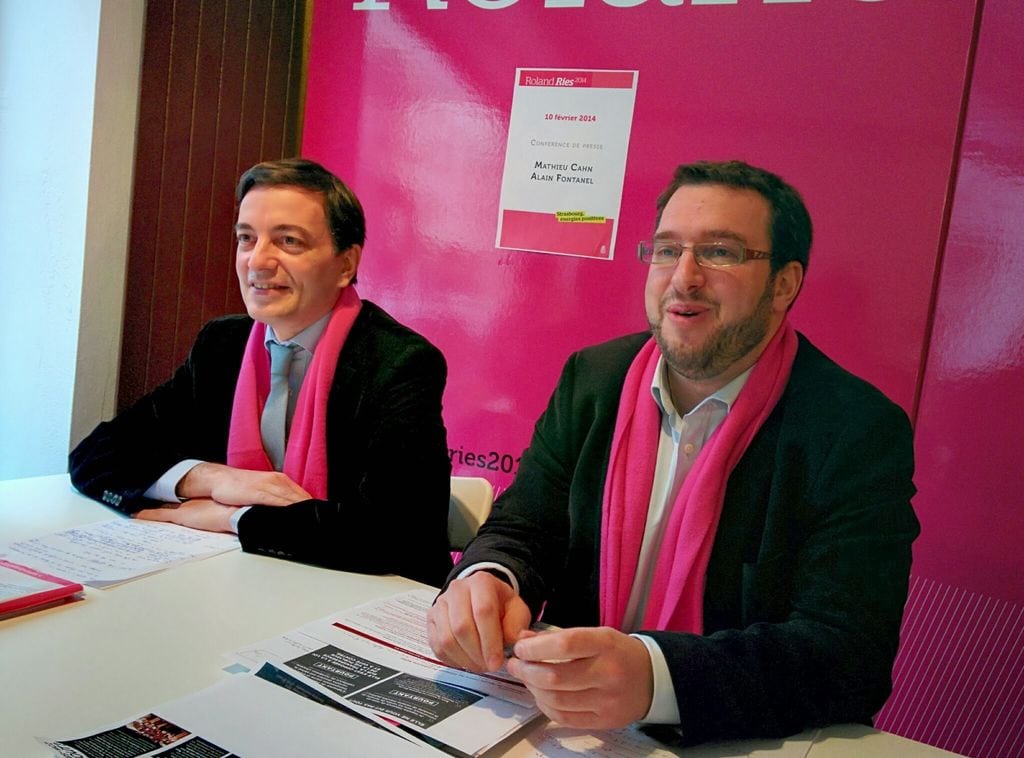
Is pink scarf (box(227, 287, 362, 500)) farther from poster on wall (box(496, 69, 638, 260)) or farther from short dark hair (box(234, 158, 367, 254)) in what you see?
poster on wall (box(496, 69, 638, 260))

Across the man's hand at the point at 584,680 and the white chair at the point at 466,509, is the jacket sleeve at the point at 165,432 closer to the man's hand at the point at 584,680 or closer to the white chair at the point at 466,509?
the white chair at the point at 466,509

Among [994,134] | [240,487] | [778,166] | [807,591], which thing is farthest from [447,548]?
[994,134]

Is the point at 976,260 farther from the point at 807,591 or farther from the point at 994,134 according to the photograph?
the point at 807,591

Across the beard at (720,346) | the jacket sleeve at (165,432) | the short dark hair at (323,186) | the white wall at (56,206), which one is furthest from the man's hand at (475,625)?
the white wall at (56,206)

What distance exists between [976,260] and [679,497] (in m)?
1.14

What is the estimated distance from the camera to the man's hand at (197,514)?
63.9 inches

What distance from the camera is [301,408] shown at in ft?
6.19

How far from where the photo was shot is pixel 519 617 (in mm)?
1138

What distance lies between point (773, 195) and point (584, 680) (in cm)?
92

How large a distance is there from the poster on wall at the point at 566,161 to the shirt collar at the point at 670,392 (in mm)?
990

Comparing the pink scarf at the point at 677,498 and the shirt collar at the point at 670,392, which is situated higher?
the shirt collar at the point at 670,392

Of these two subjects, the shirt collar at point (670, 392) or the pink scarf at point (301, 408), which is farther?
the pink scarf at point (301, 408)

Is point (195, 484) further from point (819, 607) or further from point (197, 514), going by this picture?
point (819, 607)

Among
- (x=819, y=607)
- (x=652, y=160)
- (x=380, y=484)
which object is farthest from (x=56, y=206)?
(x=819, y=607)
